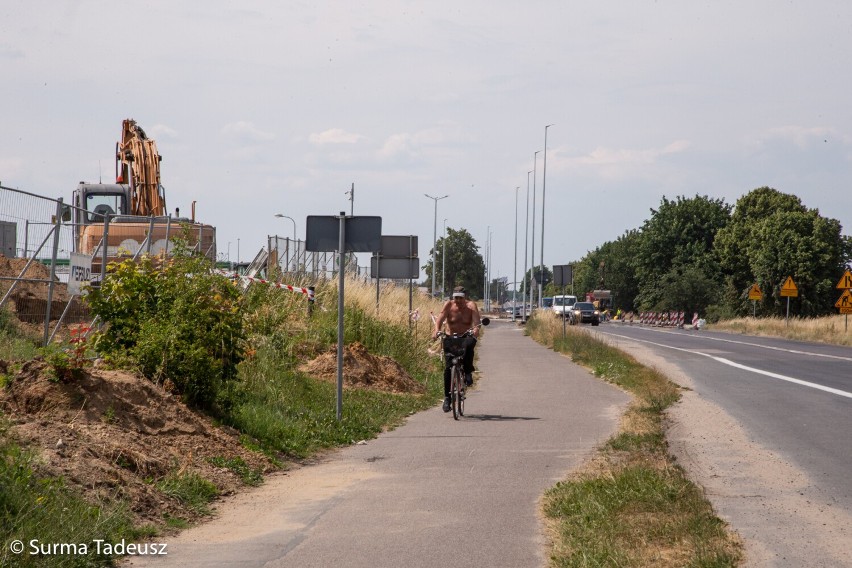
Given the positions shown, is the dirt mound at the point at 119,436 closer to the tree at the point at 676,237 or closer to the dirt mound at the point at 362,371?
the dirt mound at the point at 362,371

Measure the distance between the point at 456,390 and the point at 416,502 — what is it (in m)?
6.69

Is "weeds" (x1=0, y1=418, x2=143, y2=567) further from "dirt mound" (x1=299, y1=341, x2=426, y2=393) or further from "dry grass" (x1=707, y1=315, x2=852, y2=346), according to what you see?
"dry grass" (x1=707, y1=315, x2=852, y2=346)

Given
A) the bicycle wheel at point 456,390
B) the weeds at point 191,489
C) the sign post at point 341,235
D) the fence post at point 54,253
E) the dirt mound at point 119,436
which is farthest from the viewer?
the bicycle wheel at point 456,390

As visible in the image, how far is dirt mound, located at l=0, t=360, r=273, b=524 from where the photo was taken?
7832 millimetres

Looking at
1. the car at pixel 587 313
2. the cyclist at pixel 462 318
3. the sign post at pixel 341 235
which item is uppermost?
the sign post at pixel 341 235

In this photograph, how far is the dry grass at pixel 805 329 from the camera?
45500mm

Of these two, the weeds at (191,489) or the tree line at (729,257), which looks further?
the tree line at (729,257)

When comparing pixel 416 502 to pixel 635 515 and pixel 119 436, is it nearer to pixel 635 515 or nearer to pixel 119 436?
pixel 635 515

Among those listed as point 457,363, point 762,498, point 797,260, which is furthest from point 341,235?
point 797,260

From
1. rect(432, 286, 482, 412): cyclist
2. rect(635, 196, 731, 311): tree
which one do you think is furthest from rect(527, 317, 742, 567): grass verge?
rect(635, 196, 731, 311): tree

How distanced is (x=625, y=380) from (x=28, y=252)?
11055 millimetres

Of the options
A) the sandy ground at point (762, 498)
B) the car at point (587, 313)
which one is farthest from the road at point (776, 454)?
the car at point (587, 313)

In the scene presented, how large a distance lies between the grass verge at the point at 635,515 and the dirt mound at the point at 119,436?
2819 mm

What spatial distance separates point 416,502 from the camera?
28.2 feet
